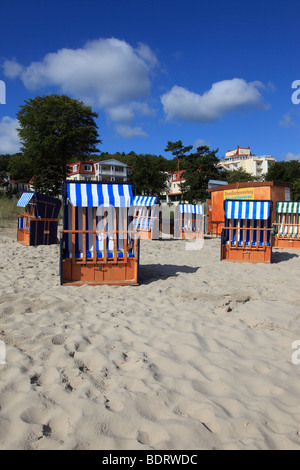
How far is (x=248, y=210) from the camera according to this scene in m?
9.79

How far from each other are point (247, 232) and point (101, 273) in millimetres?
5431

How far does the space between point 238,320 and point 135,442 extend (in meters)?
2.76

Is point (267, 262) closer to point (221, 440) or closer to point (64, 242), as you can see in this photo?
point (64, 242)

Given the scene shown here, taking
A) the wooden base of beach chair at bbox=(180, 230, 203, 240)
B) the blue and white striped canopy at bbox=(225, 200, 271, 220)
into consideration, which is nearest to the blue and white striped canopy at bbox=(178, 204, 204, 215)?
the wooden base of beach chair at bbox=(180, 230, 203, 240)

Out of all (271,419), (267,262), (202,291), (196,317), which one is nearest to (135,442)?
(271,419)

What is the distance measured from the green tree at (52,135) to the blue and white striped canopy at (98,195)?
2419 centimetres

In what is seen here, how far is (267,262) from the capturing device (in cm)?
972

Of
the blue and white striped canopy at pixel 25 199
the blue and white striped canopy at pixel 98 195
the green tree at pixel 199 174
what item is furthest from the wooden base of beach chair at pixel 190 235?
the green tree at pixel 199 174

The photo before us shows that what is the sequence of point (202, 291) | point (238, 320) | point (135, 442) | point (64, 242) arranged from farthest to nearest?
1. point (64, 242)
2. point (202, 291)
3. point (238, 320)
4. point (135, 442)

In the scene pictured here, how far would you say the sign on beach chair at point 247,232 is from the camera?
973 centimetres

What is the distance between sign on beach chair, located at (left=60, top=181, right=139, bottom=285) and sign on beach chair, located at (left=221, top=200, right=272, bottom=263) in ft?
13.8

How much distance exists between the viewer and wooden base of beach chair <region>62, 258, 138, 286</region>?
21.1 feet

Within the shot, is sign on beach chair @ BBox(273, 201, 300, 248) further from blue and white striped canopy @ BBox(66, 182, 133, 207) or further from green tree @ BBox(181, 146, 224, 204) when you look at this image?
green tree @ BBox(181, 146, 224, 204)

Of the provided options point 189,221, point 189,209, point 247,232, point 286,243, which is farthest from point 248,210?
point 189,221
